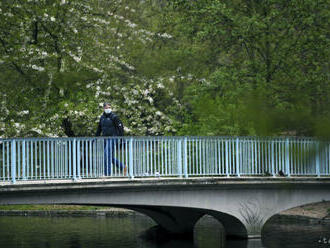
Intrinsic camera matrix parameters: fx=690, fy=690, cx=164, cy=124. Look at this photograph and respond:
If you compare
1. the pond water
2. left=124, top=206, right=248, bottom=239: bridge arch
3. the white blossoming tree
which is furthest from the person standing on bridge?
the white blossoming tree

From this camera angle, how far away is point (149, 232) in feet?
78.8

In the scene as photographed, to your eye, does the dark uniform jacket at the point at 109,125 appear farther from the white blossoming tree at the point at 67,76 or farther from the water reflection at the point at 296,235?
the white blossoming tree at the point at 67,76

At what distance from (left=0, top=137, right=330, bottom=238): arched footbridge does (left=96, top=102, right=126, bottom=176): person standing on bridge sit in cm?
5

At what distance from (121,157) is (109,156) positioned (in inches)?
26.1

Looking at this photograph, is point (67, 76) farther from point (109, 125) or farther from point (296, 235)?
point (296, 235)

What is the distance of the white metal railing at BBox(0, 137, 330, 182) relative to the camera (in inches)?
636

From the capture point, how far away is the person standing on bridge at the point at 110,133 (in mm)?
16844

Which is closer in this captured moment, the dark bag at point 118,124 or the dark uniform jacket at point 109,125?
the dark bag at point 118,124

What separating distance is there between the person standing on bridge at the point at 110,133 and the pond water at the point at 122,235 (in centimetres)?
419

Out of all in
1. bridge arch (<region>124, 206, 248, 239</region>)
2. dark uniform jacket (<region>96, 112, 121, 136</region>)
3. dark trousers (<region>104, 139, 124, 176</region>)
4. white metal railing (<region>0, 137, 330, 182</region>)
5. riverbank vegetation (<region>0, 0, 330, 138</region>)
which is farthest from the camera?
riverbank vegetation (<region>0, 0, 330, 138</region>)

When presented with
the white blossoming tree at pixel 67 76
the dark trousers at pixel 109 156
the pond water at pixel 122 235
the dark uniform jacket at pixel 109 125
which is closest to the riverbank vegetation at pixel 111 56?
the white blossoming tree at pixel 67 76

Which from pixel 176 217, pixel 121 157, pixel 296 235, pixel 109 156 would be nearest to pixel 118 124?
pixel 121 157

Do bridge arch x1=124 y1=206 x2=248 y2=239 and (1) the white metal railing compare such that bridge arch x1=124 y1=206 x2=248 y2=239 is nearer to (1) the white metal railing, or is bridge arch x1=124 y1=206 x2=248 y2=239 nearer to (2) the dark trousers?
(1) the white metal railing

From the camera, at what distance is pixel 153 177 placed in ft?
58.7
